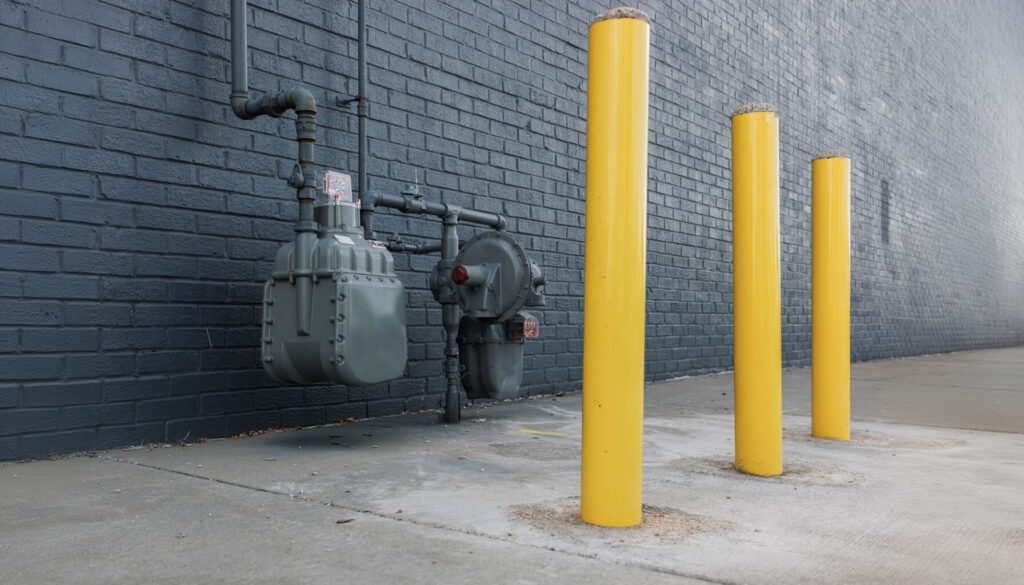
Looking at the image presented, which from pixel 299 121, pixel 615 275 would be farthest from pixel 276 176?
pixel 615 275

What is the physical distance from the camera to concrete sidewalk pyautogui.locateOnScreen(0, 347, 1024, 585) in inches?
89.1

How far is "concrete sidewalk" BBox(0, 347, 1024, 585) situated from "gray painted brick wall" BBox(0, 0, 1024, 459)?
0.46 meters

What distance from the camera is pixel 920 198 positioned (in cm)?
1565

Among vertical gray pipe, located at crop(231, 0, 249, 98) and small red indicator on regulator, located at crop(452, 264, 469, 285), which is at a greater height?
vertical gray pipe, located at crop(231, 0, 249, 98)

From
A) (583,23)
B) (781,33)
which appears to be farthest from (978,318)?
(583,23)

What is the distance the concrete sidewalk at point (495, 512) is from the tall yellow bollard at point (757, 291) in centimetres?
20

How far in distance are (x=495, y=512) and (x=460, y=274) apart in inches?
82.3

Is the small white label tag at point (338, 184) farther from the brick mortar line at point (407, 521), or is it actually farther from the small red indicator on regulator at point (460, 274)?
the brick mortar line at point (407, 521)

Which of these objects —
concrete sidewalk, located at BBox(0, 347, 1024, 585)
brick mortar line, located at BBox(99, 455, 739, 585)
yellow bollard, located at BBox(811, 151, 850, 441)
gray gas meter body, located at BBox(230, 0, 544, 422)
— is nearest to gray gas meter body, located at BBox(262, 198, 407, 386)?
gray gas meter body, located at BBox(230, 0, 544, 422)

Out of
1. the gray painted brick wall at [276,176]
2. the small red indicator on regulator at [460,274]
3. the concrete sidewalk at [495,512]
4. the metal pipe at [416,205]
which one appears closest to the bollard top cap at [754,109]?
the concrete sidewalk at [495,512]

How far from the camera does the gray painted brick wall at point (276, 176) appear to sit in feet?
12.9

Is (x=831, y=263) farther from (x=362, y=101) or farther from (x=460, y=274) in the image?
(x=362, y=101)

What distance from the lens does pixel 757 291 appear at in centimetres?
353

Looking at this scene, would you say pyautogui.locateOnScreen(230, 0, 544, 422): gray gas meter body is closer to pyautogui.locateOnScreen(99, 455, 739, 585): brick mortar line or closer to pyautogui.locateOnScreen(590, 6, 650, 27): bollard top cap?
pyautogui.locateOnScreen(99, 455, 739, 585): brick mortar line
